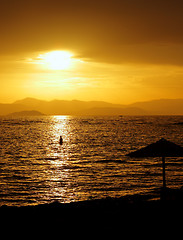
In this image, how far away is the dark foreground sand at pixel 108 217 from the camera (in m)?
10.6

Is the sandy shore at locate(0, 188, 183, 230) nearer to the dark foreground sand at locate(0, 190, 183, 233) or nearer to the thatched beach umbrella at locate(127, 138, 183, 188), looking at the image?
the dark foreground sand at locate(0, 190, 183, 233)

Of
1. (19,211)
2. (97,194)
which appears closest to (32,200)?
(97,194)

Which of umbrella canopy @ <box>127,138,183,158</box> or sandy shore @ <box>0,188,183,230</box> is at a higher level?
umbrella canopy @ <box>127,138,183,158</box>

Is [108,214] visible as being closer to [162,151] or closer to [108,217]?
[108,217]


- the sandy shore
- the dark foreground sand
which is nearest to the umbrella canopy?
the dark foreground sand

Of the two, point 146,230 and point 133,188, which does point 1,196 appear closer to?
point 133,188

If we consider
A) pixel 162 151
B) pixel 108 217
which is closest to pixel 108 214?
pixel 108 217

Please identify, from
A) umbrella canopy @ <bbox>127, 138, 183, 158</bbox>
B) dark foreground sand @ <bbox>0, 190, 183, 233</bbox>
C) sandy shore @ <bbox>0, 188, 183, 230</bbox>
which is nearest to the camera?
dark foreground sand @ <bbox>0, 190, 183, 233</bbox>

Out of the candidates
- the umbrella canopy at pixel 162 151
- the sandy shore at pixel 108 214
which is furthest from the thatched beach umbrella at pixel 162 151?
the sandy shore at pixel 108 214

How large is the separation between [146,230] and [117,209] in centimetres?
346

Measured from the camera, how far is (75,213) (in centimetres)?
1315

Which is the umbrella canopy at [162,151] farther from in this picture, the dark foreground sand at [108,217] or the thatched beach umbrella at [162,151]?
the dark foreground sand at [108,217]

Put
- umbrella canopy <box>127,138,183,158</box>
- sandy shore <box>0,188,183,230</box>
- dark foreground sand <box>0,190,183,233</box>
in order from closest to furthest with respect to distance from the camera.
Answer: dark foreground sand <box>0,190,183,233</box> < sandy shore <box>0,188,183,230</box> < umbrella canopy <box>127,138,183,158</box>

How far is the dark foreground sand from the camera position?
34.9 feet
